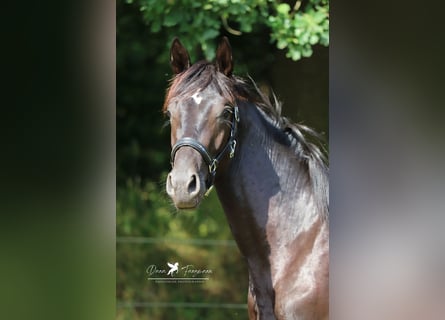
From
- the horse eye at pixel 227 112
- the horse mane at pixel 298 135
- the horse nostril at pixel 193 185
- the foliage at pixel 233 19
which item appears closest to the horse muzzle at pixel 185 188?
the horse nostril at pixel 193 185

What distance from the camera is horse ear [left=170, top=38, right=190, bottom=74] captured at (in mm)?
3727

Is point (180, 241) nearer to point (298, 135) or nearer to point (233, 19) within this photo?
point (298, 135)

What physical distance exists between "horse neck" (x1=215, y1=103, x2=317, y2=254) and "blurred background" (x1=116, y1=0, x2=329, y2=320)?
0.11 metres

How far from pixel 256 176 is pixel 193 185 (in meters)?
0.40

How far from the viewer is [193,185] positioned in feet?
11.8

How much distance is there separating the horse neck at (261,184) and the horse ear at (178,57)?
43 cm

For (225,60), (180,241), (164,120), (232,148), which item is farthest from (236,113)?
(180,241)

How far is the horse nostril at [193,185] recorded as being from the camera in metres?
3.56

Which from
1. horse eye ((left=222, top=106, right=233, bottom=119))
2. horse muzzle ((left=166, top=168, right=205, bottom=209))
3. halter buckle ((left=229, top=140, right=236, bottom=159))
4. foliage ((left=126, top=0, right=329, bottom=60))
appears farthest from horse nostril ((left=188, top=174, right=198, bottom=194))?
foliage ((left=126, top=0, right=329, bottom=60))

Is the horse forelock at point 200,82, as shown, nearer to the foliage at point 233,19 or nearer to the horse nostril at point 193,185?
the foliage at point 233,19
